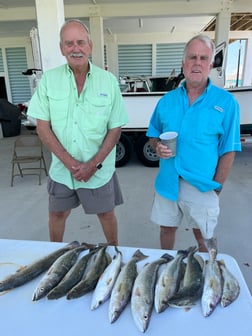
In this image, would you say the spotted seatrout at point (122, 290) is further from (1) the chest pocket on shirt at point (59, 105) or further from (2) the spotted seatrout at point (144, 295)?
(1) the chest pocket on shirt at point (59, 105)

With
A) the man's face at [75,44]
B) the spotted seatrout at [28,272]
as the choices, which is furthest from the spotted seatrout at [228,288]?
the man's face at [75,44]

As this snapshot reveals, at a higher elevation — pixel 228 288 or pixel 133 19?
pixel 133 19

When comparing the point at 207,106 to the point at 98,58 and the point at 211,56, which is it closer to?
the point at 211,56

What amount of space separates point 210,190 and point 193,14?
7529 millimetres

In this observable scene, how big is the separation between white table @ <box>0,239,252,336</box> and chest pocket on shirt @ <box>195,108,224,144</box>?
0.80 meters

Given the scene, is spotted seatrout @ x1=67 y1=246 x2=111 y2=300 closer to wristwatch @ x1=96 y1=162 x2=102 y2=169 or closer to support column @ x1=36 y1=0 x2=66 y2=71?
wristwatch @ x1=96 y1=162 x2=102 y2=169

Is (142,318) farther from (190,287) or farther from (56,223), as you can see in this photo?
(56,223)

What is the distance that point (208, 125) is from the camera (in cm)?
149

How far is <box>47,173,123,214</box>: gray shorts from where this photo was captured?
185 centimetres

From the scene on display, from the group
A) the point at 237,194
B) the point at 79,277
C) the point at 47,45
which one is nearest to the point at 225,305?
the point at 79,277

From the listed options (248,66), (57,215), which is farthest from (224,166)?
(248,66)

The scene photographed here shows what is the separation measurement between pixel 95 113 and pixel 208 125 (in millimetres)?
702

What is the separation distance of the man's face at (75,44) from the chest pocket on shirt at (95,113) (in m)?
0.23

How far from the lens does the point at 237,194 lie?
12.4 ft
